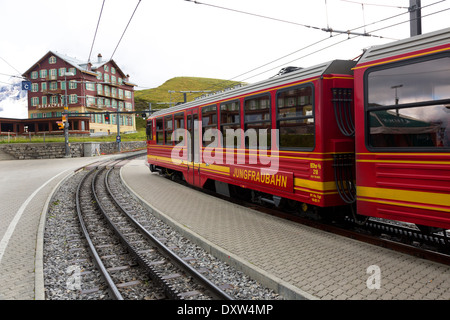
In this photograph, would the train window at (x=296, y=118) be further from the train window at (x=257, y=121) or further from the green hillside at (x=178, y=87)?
the green hillside at (x=178, y=87)

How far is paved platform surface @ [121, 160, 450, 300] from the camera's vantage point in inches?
167

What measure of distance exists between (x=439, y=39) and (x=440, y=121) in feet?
3.63

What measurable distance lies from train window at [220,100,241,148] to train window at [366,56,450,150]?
4.00 meters

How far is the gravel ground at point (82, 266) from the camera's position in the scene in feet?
15.7

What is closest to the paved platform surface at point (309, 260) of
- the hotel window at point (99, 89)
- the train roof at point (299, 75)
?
the train roof at point (299, 75)

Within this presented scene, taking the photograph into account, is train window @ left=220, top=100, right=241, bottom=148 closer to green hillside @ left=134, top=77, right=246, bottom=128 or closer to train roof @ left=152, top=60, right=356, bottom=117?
train roof @ left=152, top=60, right=356, bottom=117

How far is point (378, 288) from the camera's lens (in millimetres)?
4277

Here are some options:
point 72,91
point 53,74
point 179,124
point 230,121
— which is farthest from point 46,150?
point 230,121

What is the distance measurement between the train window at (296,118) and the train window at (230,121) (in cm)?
181

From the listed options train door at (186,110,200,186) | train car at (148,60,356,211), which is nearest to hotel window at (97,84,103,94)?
train door at (186,110,200,186)

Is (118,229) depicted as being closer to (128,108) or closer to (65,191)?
(65,191)

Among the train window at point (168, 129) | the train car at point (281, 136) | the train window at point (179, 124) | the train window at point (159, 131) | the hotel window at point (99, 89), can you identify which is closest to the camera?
the train car at point (281, 136)
